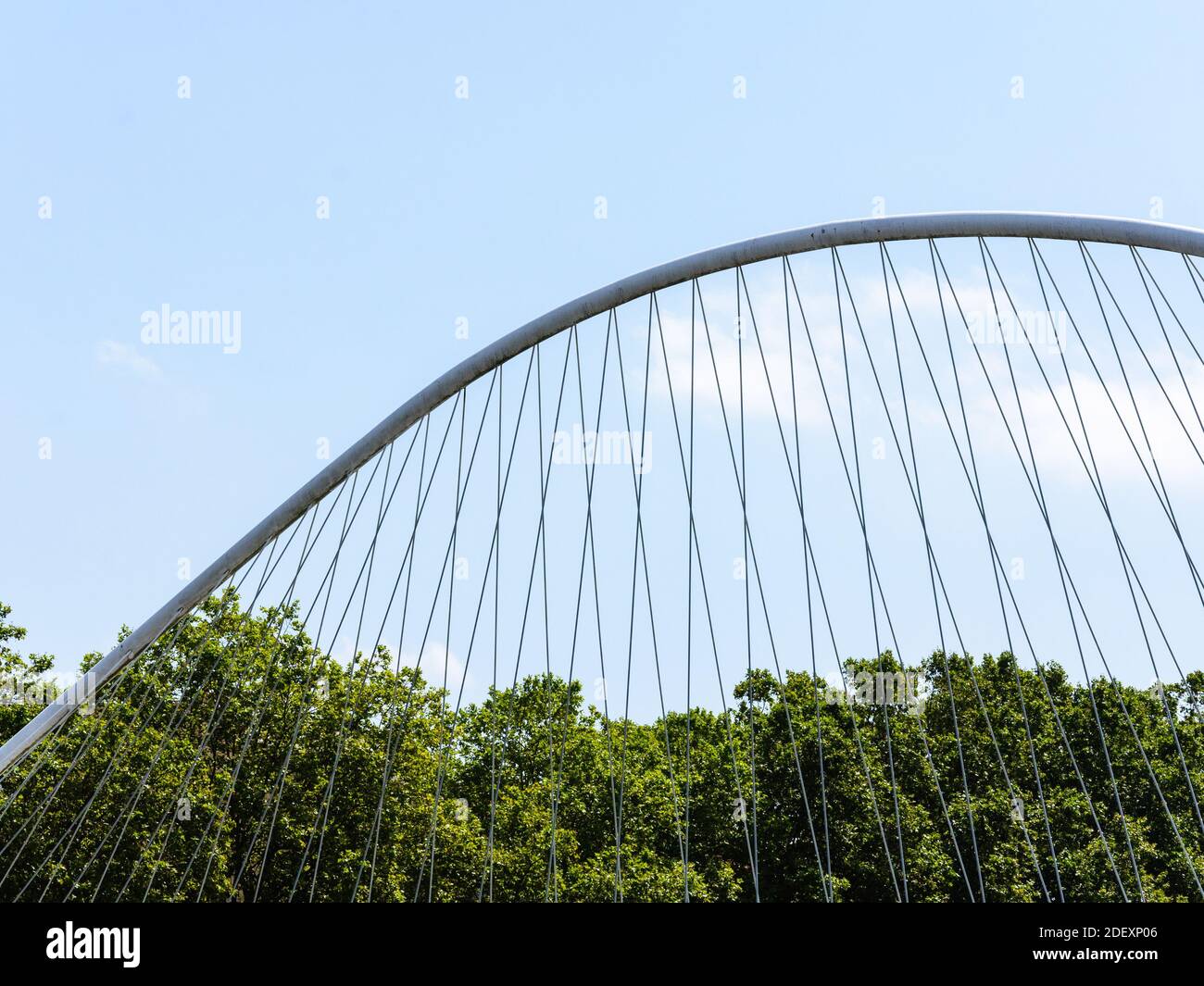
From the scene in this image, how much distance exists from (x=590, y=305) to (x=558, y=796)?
1915 centimetres

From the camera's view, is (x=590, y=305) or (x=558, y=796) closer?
(x=590, y=305)

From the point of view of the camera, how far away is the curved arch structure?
42.4 ft

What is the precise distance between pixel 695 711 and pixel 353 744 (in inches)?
824

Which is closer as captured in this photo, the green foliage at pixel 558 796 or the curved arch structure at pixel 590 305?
Answer: the curved arch structure at pixel 590 305

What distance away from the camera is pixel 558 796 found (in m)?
31.2

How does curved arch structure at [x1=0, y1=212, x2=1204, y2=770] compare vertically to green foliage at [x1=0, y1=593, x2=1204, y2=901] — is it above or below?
below

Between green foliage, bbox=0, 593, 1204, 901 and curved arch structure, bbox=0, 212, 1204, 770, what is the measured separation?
13.8 metres

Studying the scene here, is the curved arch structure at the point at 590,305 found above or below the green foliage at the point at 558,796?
below

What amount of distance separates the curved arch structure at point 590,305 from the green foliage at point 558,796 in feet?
45.4

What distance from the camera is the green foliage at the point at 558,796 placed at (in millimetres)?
32062

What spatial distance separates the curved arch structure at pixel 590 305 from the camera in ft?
42.4
